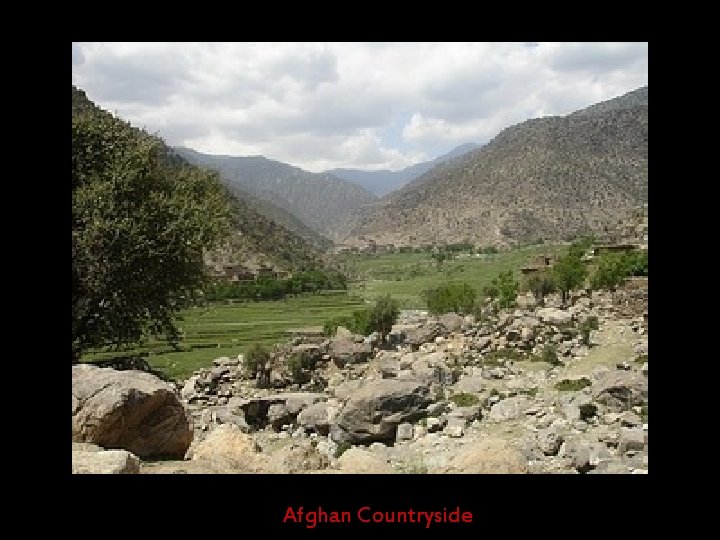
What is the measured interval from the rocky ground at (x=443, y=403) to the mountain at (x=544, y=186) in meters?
81.3

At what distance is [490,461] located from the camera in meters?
7.86


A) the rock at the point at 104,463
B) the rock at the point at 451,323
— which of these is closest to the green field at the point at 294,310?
the rock at the point at 451,323

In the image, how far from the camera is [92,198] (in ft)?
53.3

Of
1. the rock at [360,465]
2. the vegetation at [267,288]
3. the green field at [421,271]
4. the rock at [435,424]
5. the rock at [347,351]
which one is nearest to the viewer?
the rock at [360,465]

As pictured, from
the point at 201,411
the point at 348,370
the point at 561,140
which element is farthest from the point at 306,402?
the point at 561,140

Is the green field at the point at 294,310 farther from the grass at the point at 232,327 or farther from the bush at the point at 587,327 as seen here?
the bush at the point at 587,327

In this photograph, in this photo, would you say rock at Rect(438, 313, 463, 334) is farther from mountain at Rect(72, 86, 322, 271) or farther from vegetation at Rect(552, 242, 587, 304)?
mountain at Rect(72, 86, 322, 271)

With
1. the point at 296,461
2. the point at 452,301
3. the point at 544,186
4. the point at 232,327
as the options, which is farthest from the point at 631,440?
the point at 544,186

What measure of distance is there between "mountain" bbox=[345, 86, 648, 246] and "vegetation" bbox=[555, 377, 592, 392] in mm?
89993

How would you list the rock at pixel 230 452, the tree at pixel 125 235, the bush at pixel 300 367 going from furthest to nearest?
the bush at pixel 300 367, the tree at pixel 125 235, the rock at pixel 230 452

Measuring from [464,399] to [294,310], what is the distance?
137 ft

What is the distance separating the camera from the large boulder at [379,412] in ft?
54.3

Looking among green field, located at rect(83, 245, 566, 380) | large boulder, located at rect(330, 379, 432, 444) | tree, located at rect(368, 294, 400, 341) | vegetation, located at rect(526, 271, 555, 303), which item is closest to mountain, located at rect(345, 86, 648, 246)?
green field, located at rect(83, 245, 566, 380)
